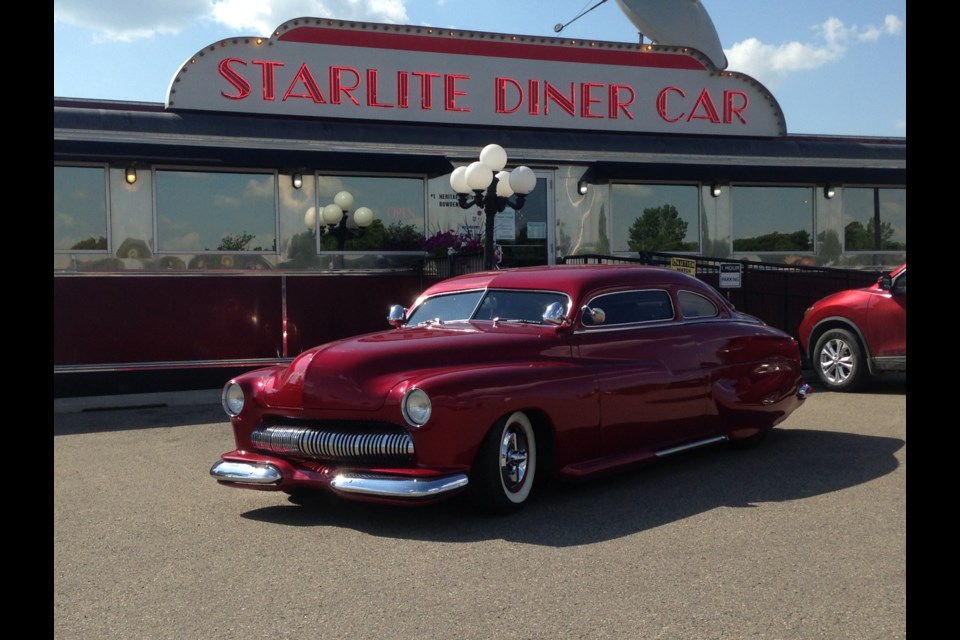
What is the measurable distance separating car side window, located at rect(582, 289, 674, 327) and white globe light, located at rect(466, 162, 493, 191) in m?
4.89

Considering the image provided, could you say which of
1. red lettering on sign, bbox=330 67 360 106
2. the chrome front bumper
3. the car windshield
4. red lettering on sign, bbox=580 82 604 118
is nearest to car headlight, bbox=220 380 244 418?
the chrome front bumper

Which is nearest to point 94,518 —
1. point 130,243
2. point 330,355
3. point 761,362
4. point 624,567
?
point 330,355

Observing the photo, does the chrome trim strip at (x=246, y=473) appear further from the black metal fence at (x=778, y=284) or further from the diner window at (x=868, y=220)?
the diner window at (x=868, y=220)

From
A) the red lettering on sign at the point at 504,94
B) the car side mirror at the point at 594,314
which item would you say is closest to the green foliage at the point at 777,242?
the red lettering on sign at the point at 504,94

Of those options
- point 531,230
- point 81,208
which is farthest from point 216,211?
point 531,230

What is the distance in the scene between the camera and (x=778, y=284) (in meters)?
14.6

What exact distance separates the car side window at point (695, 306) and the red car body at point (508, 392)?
0.5 inches

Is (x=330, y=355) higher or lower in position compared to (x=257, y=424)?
higher

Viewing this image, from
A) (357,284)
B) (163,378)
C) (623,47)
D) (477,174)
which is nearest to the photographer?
(477,174)

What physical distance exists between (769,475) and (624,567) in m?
2.39

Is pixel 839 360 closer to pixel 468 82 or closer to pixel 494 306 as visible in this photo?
pixel 494 306

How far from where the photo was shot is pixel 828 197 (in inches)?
627

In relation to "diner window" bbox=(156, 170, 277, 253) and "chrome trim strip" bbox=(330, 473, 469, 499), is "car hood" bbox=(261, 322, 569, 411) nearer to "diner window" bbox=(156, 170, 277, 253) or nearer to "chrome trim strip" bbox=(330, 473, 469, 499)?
"chrome trim strip" bbox=(330, 473, 469, 499)
